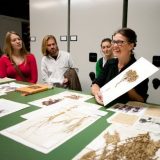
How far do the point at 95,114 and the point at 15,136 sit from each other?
1.57 feet

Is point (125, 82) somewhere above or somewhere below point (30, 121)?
above

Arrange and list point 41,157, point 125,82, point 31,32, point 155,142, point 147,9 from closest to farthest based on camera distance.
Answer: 1. point 41,157
2. point 155,142
3. point 125,82
4. point 147,9
5. point 31,32

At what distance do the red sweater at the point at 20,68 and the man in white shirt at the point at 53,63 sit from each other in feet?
0.80

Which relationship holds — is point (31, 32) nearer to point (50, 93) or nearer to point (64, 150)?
point (50, 93)

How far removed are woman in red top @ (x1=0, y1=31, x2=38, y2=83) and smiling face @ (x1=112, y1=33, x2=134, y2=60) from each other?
52.8 inches

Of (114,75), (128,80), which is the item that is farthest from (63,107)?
(114,75)

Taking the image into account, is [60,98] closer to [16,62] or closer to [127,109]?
[127,109]

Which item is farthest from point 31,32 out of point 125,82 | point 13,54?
point 125,82

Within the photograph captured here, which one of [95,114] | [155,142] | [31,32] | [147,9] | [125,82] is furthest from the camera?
[31,32]

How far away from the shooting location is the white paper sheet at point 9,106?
124 centimetres

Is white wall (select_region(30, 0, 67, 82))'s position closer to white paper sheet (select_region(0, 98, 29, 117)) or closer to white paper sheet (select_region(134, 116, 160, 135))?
white paper sheet (select_region(0, 98, 29, 117))

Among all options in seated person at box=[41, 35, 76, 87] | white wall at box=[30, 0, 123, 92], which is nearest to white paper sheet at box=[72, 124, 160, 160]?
seated person at box=[41, 35, 76, 87]

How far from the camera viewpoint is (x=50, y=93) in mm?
1694

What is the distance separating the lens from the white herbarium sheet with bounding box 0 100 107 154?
0.88m
